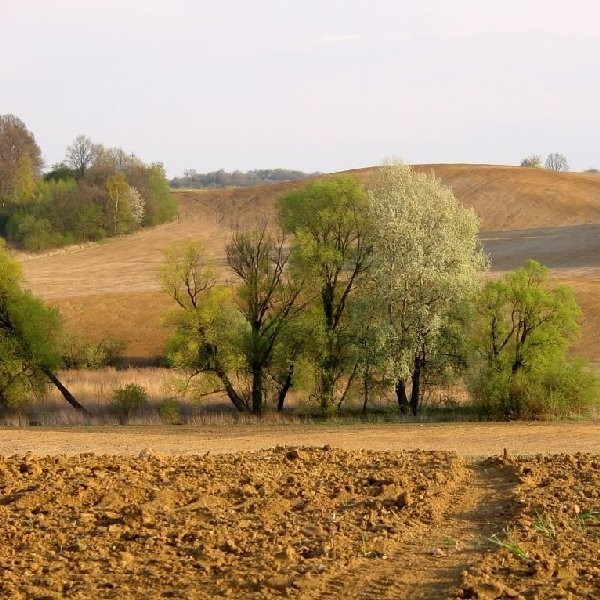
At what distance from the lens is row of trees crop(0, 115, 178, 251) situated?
9038cm

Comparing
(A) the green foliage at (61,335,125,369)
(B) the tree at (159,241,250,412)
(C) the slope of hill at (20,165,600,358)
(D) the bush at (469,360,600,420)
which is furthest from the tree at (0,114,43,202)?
(D) the bush at (469,360,600,420)

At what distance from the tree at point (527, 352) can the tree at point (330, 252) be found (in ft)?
15.3

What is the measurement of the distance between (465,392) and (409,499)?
77.1 ft

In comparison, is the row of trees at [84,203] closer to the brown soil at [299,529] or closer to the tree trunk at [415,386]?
the tree trunk at [415,386]

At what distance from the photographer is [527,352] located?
32344 millimetres

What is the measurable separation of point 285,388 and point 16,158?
94.1m

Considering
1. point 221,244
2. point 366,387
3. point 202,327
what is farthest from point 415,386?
point 221,244

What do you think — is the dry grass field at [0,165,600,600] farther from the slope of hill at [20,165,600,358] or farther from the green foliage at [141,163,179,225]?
the green foliage at [141,163,179,225]

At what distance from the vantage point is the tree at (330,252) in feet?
113

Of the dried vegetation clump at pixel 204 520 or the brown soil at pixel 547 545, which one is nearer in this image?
the brown soil at pixel 547 545

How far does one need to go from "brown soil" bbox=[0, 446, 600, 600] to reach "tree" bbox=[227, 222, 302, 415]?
19.1 metres

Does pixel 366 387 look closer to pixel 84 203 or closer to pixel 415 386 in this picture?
pixel 415 386

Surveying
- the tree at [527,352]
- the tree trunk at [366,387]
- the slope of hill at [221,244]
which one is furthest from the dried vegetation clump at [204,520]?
the slope of hill at [221,244]

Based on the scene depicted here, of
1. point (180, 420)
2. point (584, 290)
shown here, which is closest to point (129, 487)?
point (180, 420)
